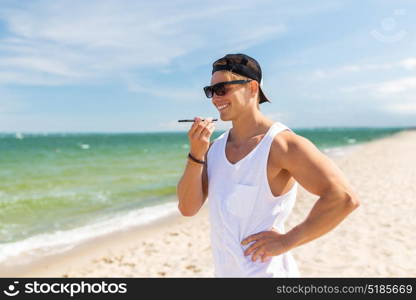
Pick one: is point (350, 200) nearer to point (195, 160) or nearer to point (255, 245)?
point (255, 245)

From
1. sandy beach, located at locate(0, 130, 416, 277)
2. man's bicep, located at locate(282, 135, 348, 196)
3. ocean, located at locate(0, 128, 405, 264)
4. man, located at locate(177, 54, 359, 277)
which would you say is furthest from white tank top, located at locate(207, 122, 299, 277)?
ocean, located at locate(0, 128, 405, 264)

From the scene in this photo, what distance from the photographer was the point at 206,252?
7.04 meters

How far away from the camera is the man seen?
173cm

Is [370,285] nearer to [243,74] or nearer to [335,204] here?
[335,204]

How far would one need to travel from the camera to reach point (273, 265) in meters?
1.92

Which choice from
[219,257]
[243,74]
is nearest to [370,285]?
[219,257]

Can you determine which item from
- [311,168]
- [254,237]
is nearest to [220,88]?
[311,168]

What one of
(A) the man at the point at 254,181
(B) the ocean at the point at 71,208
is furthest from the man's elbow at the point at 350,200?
(B) the ocean at the point at 71,208

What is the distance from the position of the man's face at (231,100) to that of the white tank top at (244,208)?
0.66ft

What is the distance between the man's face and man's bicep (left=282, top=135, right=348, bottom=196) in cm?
34

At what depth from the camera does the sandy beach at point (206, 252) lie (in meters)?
5.88

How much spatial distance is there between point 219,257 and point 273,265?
0.90 ft

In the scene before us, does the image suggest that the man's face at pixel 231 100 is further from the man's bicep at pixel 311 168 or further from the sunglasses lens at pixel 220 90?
the man's bicep at pixel 311 168

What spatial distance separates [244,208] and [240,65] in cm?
72
